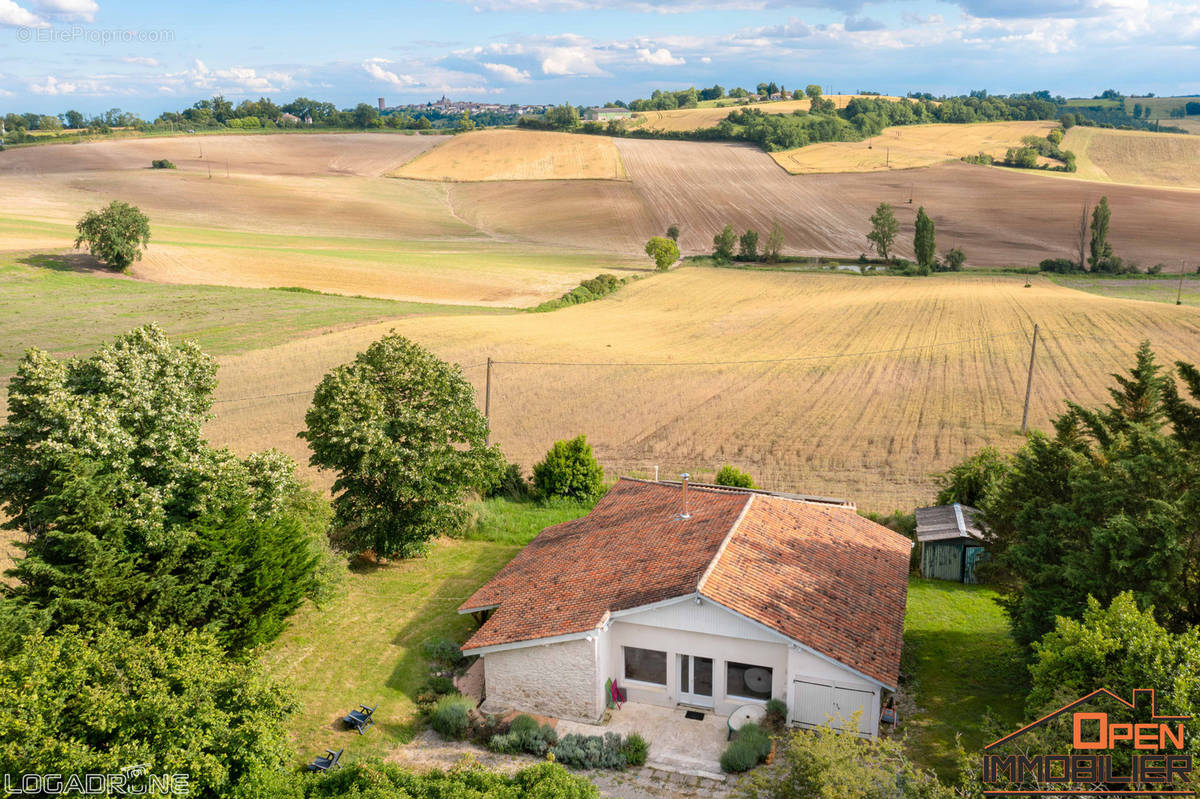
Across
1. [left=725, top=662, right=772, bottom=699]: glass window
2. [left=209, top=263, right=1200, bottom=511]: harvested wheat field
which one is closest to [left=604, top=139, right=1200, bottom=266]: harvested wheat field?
[left=209, top=263, right=1200, bottom=511]: harvested wheat field

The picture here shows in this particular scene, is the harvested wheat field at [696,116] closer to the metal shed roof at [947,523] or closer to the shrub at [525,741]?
the metal shed roof at [947,523]

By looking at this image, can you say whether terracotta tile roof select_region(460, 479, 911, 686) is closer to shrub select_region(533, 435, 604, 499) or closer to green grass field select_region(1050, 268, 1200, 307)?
shrub select_region(533, 435, 604, 499)

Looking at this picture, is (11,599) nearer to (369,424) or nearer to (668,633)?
(369,424)

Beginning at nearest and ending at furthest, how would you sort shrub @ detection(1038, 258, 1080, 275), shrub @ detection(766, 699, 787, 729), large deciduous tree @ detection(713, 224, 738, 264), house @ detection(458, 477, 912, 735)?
house @ detection(458, 477, 912, 735)
shrub @ detection(766, 699, 787, 729)
shrub @ detection(1038, 258, 1080, 275)
large deciduous tree @ detection(713, 224, 738, 264)

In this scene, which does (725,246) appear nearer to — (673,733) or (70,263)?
(70,263)

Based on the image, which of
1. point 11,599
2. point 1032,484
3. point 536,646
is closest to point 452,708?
point 536,646

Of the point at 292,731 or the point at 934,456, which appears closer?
the point at 292,731
